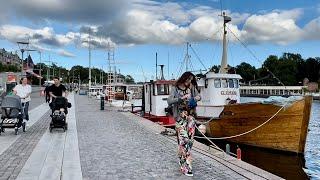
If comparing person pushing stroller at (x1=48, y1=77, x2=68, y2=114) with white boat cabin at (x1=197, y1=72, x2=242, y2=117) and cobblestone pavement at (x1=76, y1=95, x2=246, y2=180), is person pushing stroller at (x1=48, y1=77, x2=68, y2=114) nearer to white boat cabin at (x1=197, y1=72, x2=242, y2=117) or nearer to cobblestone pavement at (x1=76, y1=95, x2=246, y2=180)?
cobblestone pavement at (x1=76, y1=95, x2=246, y2=180)

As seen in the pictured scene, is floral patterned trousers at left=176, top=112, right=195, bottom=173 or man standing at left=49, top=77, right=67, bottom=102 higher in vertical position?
man standing at left=49, top=77, right=67, bottom=102

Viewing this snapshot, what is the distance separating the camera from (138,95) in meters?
87.1

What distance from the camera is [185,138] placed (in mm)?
9031

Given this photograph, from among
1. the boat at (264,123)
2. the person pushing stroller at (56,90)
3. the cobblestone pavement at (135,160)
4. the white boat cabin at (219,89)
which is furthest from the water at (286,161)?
the person pushing stroller at (56,90)

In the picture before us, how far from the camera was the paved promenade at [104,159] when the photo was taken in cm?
898

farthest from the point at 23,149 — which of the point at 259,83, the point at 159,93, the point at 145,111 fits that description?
the point at 259,83

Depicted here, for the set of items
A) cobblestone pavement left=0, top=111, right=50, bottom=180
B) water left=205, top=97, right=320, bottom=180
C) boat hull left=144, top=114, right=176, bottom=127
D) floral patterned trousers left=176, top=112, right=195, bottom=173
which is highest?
floral patterned trousers left=176, top=112, right=195, bottom=173

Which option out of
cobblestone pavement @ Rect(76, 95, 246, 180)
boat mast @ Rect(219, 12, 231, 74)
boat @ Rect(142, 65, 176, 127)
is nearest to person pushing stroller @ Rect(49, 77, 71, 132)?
cobblestone pavement @ Rect(76, 95, 246, 180)

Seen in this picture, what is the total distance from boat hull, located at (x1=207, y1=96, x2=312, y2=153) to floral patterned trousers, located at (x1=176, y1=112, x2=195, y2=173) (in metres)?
9.96

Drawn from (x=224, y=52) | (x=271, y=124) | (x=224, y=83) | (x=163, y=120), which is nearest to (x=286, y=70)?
(x=224, y=52)

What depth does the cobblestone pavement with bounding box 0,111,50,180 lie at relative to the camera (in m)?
9.08

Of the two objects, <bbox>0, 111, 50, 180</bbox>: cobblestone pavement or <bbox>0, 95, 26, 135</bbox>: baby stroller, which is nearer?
<bbox>0, 111, 50, 180</bbox>: cobblestone pavement

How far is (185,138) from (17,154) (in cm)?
460

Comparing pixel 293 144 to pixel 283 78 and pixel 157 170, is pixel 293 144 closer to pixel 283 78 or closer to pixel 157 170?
pixel 157 170
